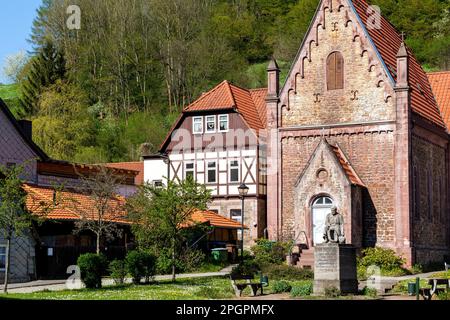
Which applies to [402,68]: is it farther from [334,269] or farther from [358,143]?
[334,269]

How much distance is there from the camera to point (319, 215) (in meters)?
46.0

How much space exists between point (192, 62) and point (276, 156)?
4195 cm

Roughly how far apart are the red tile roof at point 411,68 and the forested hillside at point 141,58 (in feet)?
107

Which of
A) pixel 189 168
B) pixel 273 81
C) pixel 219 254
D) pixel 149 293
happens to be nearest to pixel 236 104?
pixel 189 168

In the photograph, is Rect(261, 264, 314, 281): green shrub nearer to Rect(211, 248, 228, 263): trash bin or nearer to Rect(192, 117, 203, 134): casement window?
Rect(211, 248, 228, 263): trash bin

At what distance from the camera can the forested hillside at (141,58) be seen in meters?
82.7

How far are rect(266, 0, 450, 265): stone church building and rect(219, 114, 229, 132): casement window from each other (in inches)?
346

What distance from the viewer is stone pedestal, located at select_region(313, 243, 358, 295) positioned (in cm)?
2920

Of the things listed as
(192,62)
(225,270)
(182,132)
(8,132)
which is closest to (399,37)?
(182,132)

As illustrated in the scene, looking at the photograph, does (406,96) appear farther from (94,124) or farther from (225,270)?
(94,124)

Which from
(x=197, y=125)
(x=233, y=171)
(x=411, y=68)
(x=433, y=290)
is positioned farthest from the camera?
(x=197, y=125)

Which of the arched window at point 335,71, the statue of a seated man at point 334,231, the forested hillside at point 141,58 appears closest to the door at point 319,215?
the arched window at point 335,71

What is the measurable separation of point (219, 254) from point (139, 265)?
50.4ft

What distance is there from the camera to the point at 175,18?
92.6m
